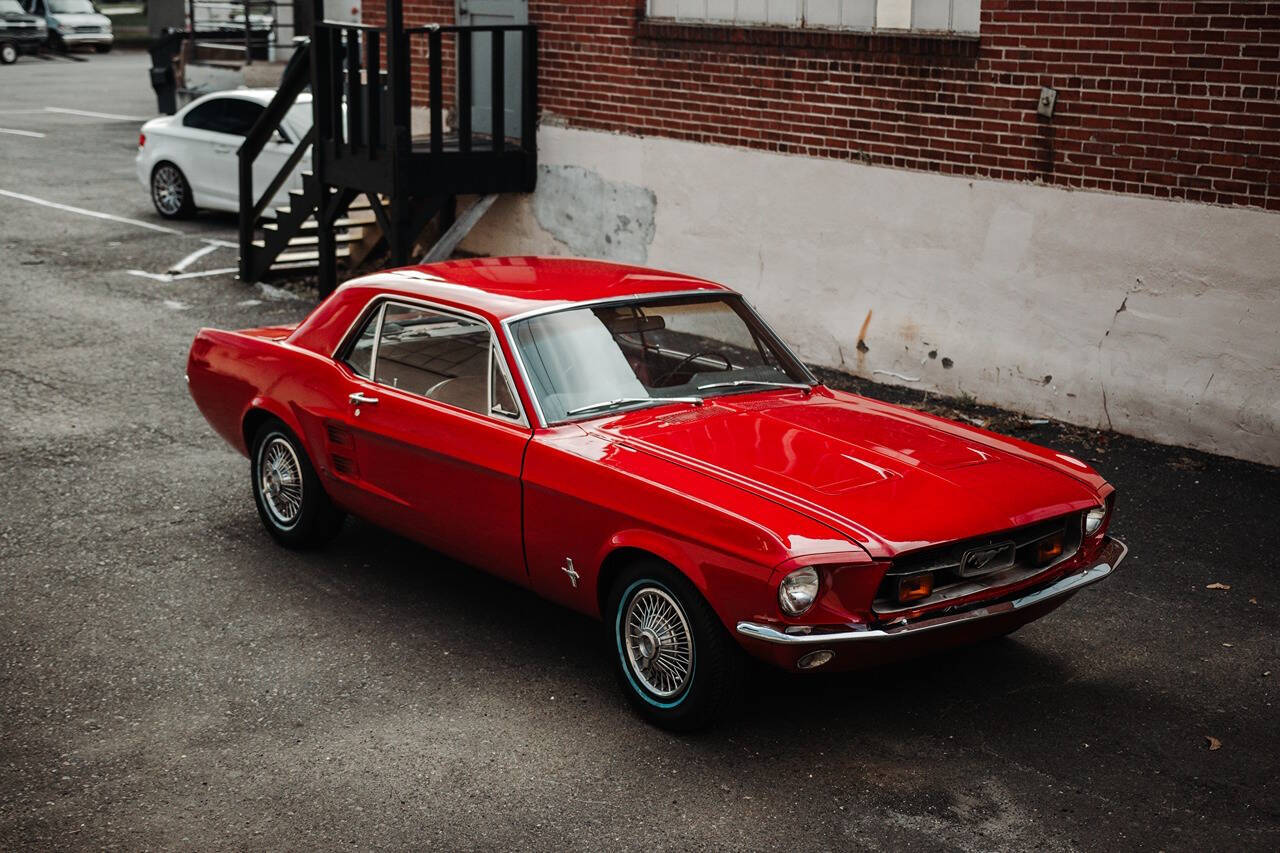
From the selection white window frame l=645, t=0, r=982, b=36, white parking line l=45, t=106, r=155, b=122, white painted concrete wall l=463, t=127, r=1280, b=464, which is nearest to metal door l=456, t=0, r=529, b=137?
white painted concrete wall l=463, t=127, r=1280, b=464

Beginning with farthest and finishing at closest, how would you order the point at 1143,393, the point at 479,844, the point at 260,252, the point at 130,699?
the point at 260,252 < the point at 1143,393 < the point at 130,699 < the point at 479,844

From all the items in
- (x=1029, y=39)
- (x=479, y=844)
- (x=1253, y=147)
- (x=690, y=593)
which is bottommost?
(x=479, y=844)

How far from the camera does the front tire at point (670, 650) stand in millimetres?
4867

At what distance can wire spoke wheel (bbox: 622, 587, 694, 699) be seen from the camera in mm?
5000

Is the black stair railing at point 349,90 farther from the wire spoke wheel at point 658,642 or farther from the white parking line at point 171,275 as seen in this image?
the wire spoke wheel at point 658,642

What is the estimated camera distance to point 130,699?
17.8ft

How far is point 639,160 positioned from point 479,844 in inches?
343

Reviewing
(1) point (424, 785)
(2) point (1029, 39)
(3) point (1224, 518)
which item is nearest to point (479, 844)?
(1) point (424, 785)

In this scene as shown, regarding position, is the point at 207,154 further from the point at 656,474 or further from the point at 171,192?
the point at 656,474

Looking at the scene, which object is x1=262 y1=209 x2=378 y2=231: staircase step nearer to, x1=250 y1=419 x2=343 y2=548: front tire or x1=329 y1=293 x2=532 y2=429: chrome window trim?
x1=250 y1=419 x2=343 y2=548: front tire

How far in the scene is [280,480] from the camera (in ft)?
22.8

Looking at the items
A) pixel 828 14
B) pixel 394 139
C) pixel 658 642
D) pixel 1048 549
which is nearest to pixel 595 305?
pixel 658 642

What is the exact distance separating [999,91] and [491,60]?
18.1 ft

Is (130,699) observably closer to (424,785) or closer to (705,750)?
(424,785)
